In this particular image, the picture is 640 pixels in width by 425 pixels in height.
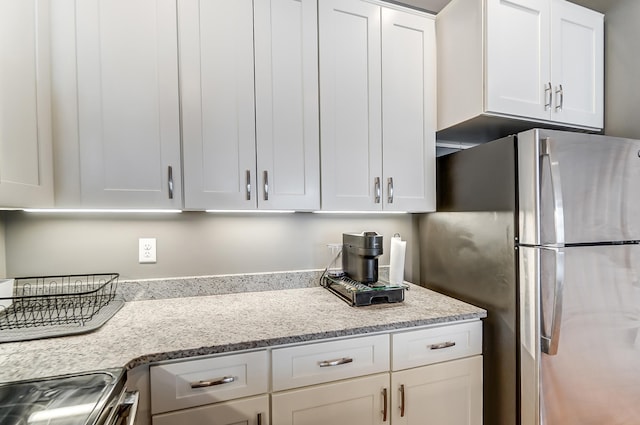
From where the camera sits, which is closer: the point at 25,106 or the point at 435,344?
the point at 25,106

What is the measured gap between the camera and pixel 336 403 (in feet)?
3.56

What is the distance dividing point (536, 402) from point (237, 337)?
47.5 inches

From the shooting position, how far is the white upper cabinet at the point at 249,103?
1.27 metres

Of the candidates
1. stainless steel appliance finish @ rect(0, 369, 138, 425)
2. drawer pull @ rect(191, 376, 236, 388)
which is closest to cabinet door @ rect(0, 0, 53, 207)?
stainless steel appliance finish @ rect(0, 369, 138, 425)

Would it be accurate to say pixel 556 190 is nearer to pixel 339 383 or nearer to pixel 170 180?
pixel 339 383

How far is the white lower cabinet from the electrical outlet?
0.69 meters

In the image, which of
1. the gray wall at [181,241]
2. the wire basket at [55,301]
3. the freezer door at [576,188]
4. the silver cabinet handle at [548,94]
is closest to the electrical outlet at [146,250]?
the gray wall at [181,241]

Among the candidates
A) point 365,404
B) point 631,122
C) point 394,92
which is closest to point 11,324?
point 365,404

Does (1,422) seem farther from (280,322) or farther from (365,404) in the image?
(365,404)

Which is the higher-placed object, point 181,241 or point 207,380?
point 181,241

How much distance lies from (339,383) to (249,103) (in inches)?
49.0

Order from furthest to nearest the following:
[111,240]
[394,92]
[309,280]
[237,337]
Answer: [309,280] → [394,92] → [111,240] → [237,337]

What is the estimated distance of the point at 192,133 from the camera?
127 centimetres

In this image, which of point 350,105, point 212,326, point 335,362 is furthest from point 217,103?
point 335,362
